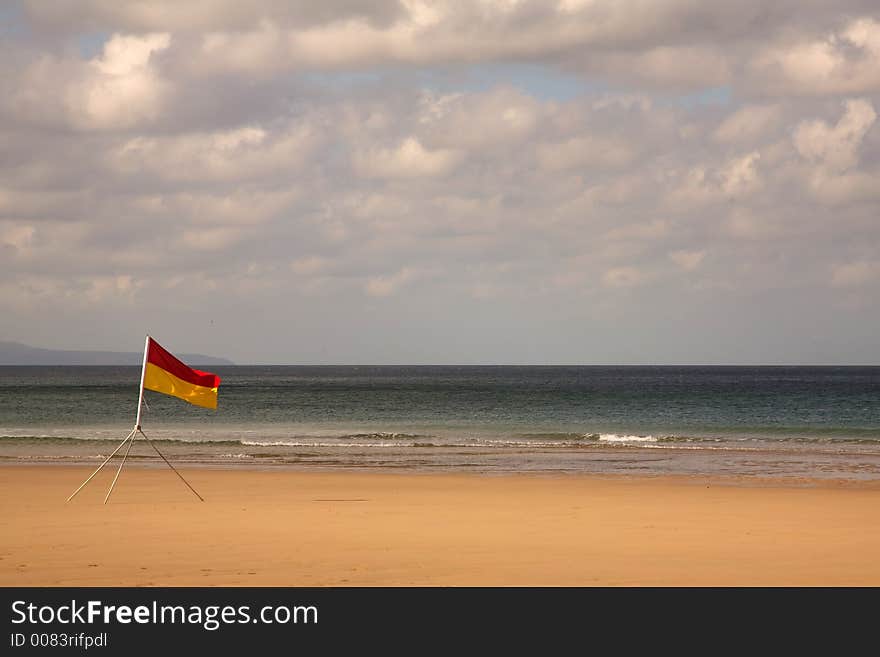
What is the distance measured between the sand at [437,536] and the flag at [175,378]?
199 centimetres

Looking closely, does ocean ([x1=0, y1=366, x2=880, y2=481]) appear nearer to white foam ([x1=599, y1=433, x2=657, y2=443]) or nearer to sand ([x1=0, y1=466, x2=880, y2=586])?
white foam ([x1=599, y1=433, x2=657, y2=443])

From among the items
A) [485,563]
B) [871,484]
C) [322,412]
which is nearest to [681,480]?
[871,484]

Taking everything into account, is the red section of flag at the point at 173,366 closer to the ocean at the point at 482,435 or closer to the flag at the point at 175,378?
the flag at the point at 175,378

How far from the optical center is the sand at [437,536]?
11977 mm

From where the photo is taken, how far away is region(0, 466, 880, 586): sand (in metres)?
12.0

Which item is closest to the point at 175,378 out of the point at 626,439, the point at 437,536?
the point at 437,536

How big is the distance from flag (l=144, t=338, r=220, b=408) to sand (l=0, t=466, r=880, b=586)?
1.99m

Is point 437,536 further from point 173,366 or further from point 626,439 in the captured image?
point 626,439

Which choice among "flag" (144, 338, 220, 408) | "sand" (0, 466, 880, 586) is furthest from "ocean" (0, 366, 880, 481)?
"flag" (144, 338, 220, 408)

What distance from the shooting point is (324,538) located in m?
14.6

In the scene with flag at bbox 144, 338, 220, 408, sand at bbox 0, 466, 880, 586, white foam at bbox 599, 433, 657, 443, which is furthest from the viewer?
white foam at bbox 599, 433, 657, 443

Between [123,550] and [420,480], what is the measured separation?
12464mm
